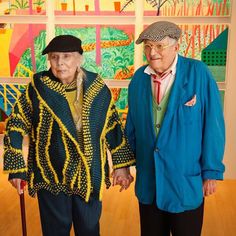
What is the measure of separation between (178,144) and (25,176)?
0.72 m

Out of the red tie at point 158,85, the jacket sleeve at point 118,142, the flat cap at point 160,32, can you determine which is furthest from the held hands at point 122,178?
the flat cap at point 160,32

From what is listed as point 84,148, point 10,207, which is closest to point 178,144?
point 84,148

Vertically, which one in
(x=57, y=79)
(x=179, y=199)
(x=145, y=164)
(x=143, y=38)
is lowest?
(x=179, y=199)

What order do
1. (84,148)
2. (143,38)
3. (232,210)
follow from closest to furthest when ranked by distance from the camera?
1. (143,38)
2. (84,148)
3. (232,210)

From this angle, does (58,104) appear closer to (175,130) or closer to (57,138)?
(57,138)

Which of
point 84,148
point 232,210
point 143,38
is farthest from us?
point 232,210

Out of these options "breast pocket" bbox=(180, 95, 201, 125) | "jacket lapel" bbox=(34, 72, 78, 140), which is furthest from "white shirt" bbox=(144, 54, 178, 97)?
"jacket lapel" bbox=(34, 72, 78, 140)

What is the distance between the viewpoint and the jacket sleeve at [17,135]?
1.64 m

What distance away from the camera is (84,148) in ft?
5.30

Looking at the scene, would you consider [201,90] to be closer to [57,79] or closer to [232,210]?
[57,79]

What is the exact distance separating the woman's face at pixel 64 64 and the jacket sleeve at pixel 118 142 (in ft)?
0.89

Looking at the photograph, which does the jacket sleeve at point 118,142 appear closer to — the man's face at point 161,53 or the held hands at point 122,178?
the held hands at point 122,178

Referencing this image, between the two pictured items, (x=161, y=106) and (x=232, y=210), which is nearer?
(x=161, y=106)

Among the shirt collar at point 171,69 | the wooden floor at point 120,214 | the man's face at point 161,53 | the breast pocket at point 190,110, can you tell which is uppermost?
the man's face at point 161,53
